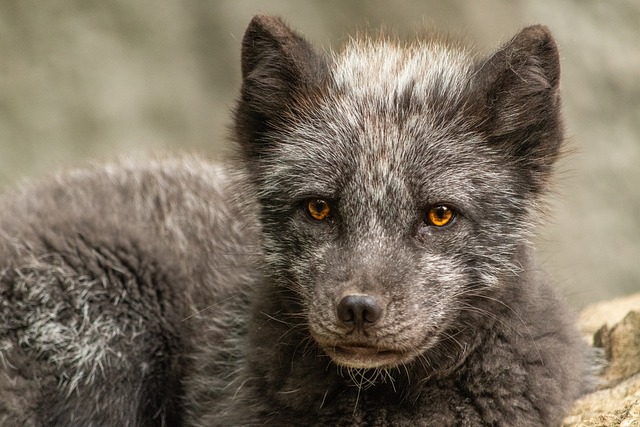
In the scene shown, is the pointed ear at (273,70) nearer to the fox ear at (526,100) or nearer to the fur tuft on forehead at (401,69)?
the fur tuft on forehead at (401,69)

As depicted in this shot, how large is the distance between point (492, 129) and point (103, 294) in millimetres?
3069

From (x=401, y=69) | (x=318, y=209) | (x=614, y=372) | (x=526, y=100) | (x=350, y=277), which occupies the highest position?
(x=401, y=69)

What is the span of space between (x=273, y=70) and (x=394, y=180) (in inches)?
45.2

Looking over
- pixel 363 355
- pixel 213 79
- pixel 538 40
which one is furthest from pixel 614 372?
pixel 213 79

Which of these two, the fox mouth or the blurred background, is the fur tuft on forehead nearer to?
the fox mouth

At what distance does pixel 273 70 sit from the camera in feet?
20.0

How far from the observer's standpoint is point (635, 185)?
11773 millimetres

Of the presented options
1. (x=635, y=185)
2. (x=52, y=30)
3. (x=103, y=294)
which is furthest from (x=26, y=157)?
(x=635, y=185)

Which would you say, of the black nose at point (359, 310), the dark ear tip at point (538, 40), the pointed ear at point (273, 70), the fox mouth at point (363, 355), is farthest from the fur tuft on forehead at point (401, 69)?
the fox mouth at point (363, 355)

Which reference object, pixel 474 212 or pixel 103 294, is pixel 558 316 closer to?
pixel 474 212

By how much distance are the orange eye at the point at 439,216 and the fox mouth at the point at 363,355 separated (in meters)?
0.77

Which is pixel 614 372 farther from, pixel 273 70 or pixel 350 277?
pixel 273 70

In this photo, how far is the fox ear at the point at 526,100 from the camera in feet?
18.7

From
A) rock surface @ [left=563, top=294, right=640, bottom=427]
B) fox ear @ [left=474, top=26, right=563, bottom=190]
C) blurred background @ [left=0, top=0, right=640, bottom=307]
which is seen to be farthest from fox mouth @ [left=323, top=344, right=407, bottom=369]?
blurred background @ [left=0, top=0, right=640, bottom=307]
